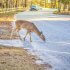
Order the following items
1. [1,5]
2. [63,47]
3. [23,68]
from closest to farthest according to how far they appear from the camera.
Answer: [23,68] < [63,47] < [1,5]

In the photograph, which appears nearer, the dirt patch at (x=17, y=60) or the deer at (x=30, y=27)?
the dirt patch at (x=17, y=60)

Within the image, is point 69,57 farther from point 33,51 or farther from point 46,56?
point 33,51

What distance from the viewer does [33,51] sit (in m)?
12.2

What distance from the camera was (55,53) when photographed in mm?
11695

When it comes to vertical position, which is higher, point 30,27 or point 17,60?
point 30,27

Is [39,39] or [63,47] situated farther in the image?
[39,39]

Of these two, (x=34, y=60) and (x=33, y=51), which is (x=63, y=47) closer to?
(x=33, y=51)

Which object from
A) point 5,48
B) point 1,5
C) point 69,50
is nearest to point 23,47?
point 5,48

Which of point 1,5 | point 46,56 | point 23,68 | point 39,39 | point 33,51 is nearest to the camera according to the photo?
point 23,68

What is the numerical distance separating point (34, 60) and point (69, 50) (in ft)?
7.36

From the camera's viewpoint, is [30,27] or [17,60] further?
[30,27]

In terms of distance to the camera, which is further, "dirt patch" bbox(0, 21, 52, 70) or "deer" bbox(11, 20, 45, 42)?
"deer" bbox(11, 20, 45, 42)

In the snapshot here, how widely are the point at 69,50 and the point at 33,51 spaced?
1241 mm

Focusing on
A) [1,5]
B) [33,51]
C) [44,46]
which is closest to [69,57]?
[33,51]
